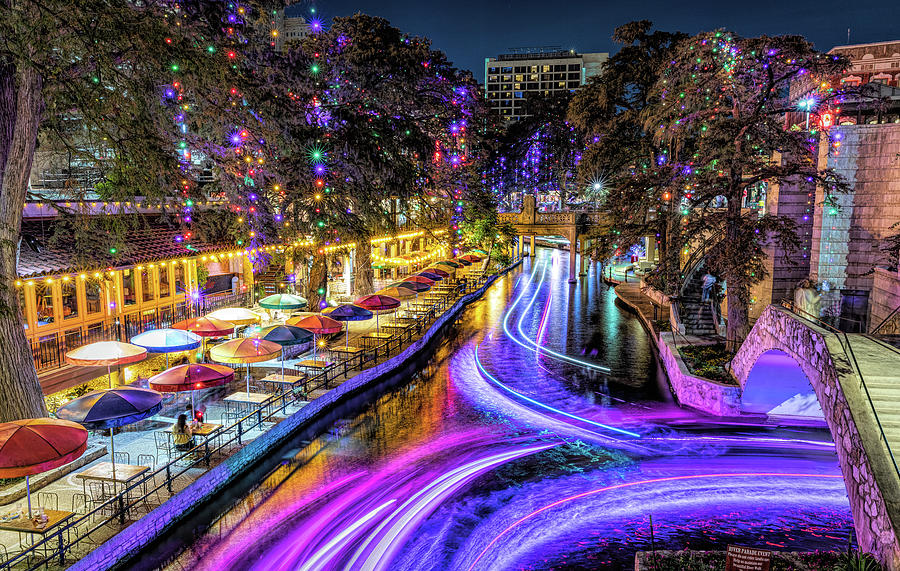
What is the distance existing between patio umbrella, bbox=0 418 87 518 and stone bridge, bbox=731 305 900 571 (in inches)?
520

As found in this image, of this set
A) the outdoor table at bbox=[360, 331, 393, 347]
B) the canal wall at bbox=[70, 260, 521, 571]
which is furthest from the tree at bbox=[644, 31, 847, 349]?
the canal wall at bbox=[70, 260, 521, 571]

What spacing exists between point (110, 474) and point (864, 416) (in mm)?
14613

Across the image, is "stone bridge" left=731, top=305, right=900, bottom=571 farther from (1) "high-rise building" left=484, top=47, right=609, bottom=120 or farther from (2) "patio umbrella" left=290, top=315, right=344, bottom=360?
(1) "high-rise building" left=484, top=47, right=609, bottom=120

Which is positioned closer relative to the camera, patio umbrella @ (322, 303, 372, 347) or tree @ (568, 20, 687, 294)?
patio umbrella @ (322, 303, 372, 347)

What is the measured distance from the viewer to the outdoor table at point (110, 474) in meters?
12.3

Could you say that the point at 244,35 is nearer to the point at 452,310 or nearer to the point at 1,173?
the point at 1,173

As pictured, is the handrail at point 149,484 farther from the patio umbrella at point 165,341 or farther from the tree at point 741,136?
the tree at point 741,136

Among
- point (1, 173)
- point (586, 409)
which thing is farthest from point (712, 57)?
point (1, 173)

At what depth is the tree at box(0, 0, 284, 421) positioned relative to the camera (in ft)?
39.6

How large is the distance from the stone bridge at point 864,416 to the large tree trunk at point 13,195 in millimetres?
16521

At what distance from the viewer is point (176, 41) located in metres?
13.9

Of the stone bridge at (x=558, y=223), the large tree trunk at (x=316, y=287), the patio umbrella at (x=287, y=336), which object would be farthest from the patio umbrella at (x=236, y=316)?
the stone bridge at (x=558, y=223)

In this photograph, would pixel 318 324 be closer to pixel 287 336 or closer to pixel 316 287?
pixel 287 336

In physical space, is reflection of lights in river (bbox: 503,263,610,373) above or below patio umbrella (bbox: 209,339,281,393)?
below
